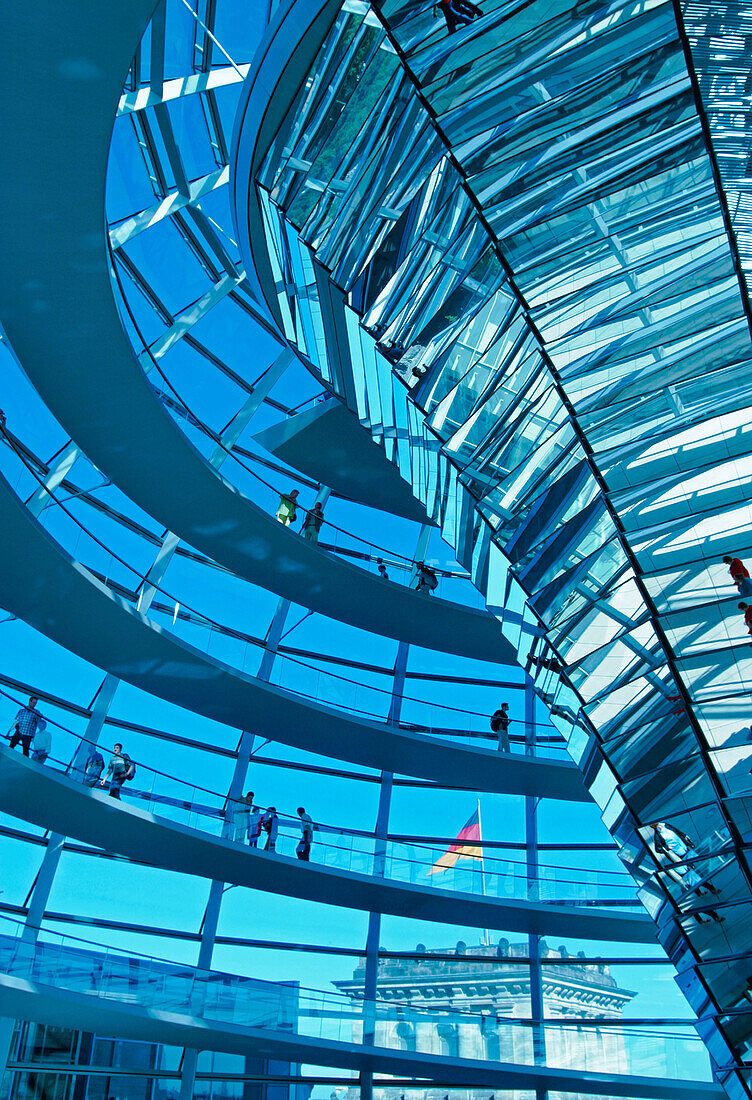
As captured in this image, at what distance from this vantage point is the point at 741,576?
30.5 ft

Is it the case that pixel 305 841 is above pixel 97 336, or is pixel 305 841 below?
below

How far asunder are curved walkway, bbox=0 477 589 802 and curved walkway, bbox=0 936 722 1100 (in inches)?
197

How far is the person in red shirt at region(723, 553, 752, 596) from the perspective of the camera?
927 cm

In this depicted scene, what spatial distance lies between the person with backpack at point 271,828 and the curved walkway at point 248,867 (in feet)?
2.29

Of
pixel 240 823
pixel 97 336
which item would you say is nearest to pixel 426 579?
pixel 240 823

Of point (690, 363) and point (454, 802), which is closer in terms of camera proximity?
point (690, 363)

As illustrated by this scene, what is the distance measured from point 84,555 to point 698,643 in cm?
1184

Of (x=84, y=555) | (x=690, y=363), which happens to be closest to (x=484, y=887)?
(x=84, y=555)

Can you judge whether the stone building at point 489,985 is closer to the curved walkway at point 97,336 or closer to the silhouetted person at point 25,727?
the curved walkway at point 97,336

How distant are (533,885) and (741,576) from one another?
1385cm

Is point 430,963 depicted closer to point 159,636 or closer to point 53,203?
point 159,636

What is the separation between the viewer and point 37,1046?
62.9ft

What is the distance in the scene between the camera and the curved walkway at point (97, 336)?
9.26 m

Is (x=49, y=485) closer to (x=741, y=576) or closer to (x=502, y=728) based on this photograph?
(x=741, y=576)
